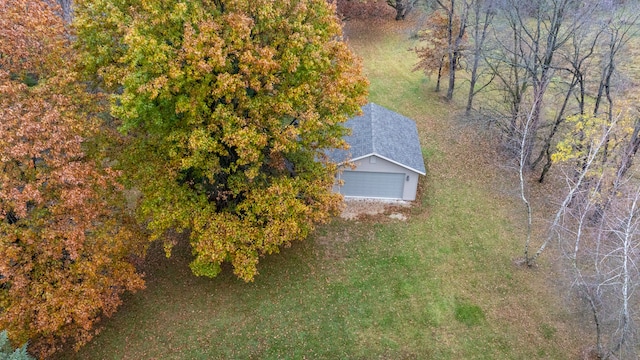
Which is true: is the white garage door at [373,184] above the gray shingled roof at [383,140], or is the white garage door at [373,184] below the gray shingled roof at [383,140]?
below

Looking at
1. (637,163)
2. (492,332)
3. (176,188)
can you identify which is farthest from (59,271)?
(637,163)

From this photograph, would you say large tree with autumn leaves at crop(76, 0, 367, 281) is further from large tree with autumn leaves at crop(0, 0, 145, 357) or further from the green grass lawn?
the green grass lawn

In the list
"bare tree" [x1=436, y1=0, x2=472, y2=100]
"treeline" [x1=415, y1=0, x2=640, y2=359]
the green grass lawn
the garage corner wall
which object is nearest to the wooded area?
"treeline" [x1=415, y1=0, x2=640, y2=359]

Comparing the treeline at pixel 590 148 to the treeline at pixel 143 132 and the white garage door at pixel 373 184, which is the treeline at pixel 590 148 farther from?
the treeline at pixel 143 132

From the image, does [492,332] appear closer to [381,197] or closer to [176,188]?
[381,197]

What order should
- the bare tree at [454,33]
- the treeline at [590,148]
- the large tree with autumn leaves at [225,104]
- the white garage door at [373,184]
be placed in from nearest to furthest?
the large tree with autumn leaves at [225,104]
the treeline at [590,148]
the white garage door at [373,184]
the bare tree at [454,33]

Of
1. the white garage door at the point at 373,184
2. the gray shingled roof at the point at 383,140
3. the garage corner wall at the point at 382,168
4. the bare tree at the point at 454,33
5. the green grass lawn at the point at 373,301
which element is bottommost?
the green grass lawn at the point at 373,301

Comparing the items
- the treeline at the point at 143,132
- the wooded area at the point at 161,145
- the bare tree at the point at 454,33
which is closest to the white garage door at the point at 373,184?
the wooded area at the point at 161,145

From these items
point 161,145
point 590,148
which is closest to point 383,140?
point 590,148
